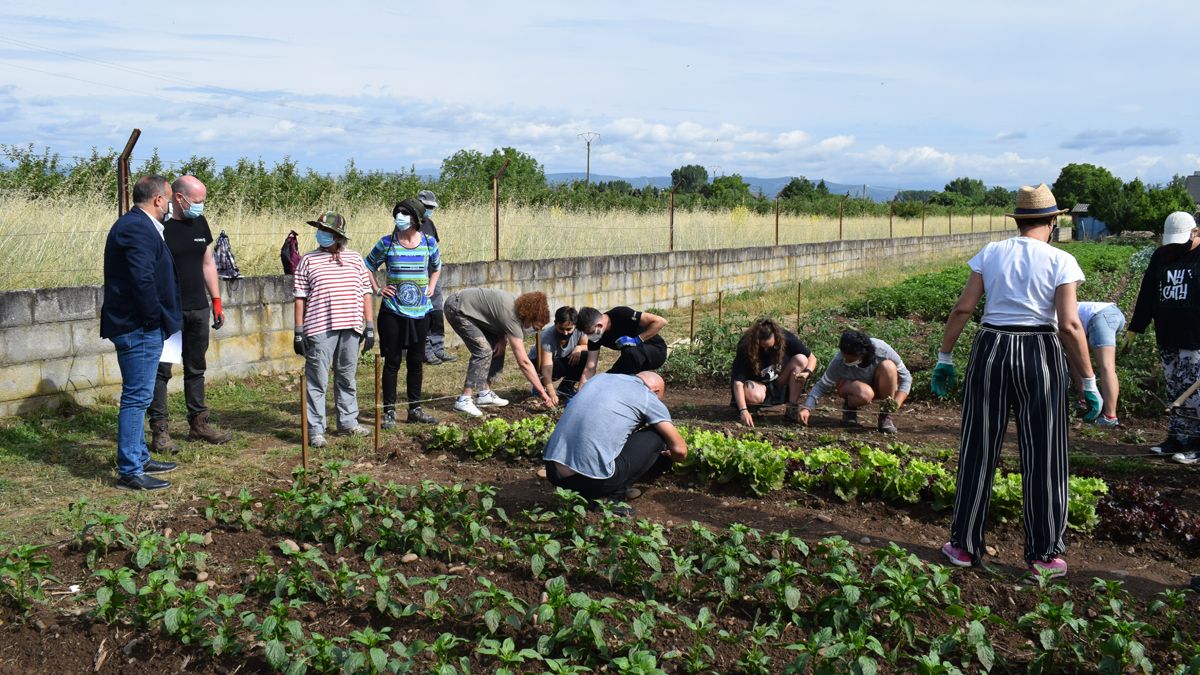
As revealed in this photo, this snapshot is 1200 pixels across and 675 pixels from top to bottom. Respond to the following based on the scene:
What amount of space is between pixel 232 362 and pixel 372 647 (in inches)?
230

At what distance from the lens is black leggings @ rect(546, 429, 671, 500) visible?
17.2 ft

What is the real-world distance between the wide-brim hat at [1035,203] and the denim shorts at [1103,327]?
7.67 ft

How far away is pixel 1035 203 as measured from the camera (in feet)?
14.8

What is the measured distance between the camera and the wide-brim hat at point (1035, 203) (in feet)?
14.8

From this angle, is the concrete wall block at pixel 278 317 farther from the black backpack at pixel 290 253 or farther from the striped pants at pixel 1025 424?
the striped pants at pixel 1025 424

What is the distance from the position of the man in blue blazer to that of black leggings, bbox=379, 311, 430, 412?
1.71 meters

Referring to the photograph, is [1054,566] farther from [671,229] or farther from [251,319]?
[671,229]

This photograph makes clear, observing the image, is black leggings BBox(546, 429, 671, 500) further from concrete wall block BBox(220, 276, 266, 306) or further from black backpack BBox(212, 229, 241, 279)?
black backpack BBox(212, 229, 241, 279)

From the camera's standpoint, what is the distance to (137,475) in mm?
5719

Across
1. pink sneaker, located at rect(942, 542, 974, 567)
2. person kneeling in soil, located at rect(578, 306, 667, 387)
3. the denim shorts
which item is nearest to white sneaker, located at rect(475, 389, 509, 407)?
person kneeling in soil, located at rect(578, 306, 667, 387)

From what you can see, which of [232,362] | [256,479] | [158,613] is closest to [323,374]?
[256,479]

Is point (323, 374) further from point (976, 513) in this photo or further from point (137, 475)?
point (976, 513)

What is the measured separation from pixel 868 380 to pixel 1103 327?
5.44 feet

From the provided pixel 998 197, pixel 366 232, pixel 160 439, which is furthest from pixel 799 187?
pixel 160 439
